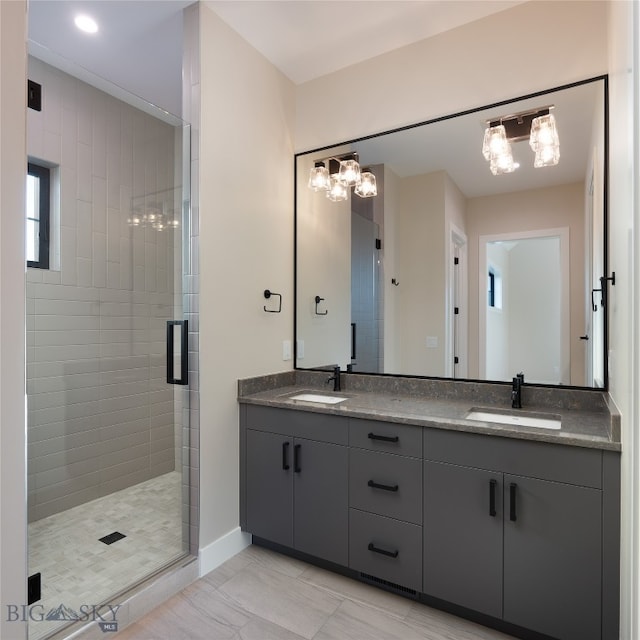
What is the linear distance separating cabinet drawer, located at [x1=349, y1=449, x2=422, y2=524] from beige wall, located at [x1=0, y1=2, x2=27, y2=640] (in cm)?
137

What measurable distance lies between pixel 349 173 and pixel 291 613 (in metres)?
2.40

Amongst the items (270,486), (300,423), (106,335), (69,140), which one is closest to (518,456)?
(300,423)

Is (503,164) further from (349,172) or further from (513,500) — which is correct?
(513,500)

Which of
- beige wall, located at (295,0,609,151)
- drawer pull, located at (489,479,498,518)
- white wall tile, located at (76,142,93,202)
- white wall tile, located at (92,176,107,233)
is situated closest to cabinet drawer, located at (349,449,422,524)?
drawer pull, located at (489,479,498,518)

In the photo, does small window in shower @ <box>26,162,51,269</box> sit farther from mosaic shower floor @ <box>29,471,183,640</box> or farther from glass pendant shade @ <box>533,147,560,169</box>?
glass pendant shade @ <box>533,147,560,169</box>

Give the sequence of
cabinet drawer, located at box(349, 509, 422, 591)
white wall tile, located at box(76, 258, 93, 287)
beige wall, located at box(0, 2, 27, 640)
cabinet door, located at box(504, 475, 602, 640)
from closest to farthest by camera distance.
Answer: beige wall, located at box(0, 2, 27, 640) → cabinet door, located at box(504, 475, 602, 640) → cabinet drawer, located at box(349, 509, 422, 591) → white wall tile, located at box(76, 258, 93, 287)

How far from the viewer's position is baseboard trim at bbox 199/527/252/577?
2.02 metres

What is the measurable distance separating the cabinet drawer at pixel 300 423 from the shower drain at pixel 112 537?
929mm

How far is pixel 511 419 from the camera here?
1.91m

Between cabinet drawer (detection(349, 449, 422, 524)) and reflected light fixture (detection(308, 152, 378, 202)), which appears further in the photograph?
reflected light fixture (detection(308, 152, 378, 202))

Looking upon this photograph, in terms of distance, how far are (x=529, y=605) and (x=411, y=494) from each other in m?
0.56

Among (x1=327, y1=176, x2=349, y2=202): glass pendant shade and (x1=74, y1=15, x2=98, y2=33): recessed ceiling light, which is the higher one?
(x1=74, y1=15, x2=98, y2=33): recessed ceiling light

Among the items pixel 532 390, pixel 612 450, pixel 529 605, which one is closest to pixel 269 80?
pixel 532 390

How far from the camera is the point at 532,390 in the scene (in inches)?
78.4
